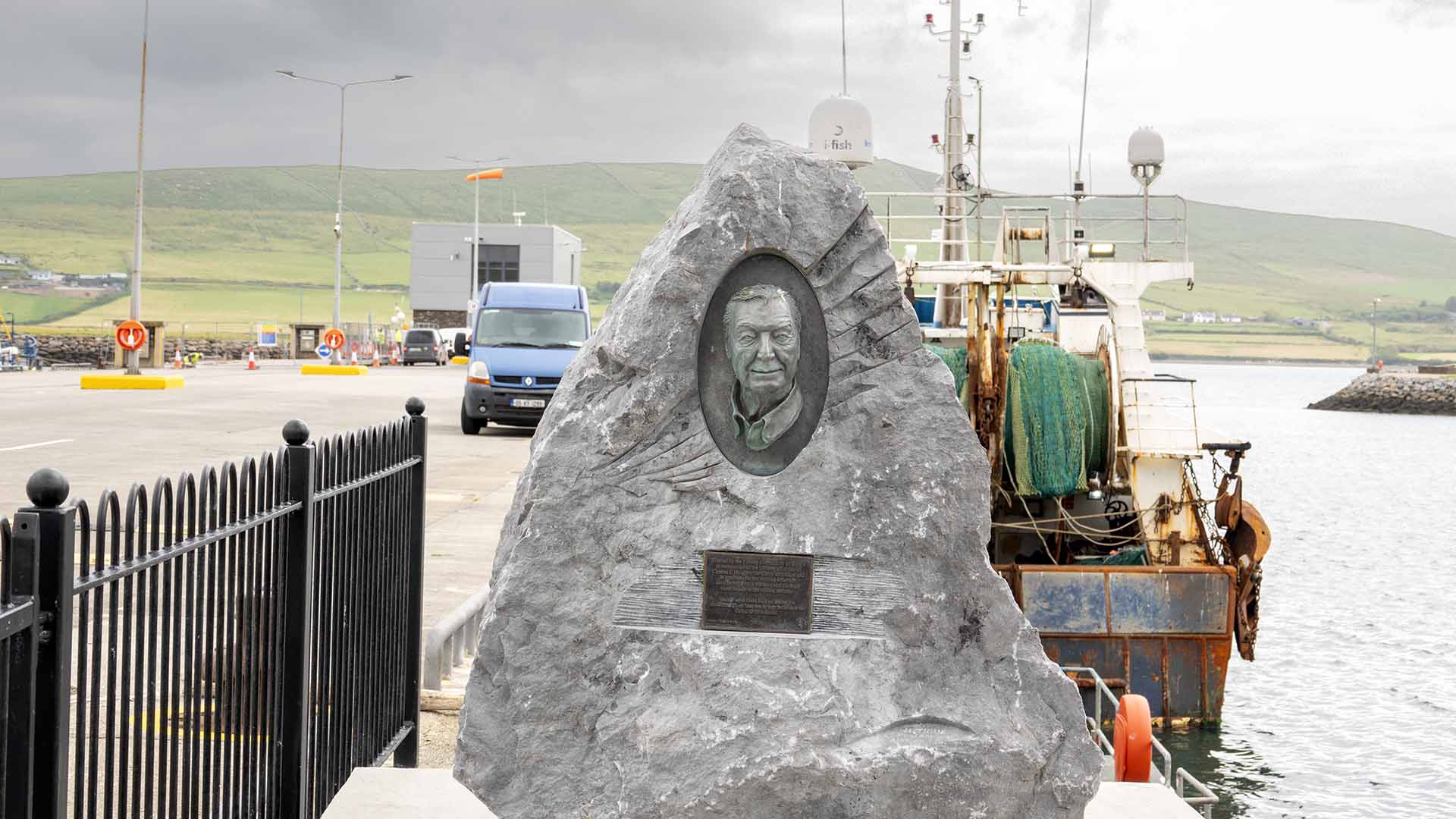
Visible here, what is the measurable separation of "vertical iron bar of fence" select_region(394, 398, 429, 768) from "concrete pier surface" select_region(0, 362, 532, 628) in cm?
245

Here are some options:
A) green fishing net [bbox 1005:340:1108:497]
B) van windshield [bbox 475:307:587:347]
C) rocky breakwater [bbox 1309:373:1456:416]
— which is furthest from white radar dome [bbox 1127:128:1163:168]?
rocky breakwater [bbox 1309:373:1456:416]

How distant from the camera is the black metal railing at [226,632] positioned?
9.14ft

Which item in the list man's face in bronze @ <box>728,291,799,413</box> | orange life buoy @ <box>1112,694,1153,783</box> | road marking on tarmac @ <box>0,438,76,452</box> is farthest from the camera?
road marking on tarmac @ <box>0,438,76,452</box>

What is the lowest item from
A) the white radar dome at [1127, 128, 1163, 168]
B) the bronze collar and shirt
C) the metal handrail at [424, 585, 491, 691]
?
the metal handrail at [424, 585, 491, 691]

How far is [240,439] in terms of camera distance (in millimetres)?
17656

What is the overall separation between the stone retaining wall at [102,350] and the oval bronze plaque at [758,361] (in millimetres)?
38204

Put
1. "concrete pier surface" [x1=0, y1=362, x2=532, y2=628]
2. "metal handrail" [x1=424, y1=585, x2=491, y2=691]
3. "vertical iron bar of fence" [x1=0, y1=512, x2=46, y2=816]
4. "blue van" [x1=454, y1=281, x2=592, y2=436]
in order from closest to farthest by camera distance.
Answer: "vertical iron bar of fence" [x1=0, y1=512, x2=46, y2=816] → "metal handrail" [x1=424, y1=585, x2=491, y2=691] → "concrete pier surface" [x1=0, y1=362, x2=532, y2=628] → "blue van" [x1=454, y1=281, x2=592, y2=436]

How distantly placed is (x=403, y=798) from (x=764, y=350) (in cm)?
237

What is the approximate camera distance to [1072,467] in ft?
42.1

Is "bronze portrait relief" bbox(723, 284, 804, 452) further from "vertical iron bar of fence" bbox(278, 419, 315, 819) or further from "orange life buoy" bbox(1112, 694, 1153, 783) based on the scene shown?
"orange life buoy" bbox(1112, 694, 1153, 783)

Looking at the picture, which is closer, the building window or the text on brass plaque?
the text on brass plaque

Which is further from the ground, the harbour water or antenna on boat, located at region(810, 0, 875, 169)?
antenna on boat, located at region(810, 0, 875, 169)

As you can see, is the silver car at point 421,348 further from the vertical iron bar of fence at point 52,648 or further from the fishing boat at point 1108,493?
the vertical iron bar of fence at point 52,648

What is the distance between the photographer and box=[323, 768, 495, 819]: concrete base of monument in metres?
5.12
